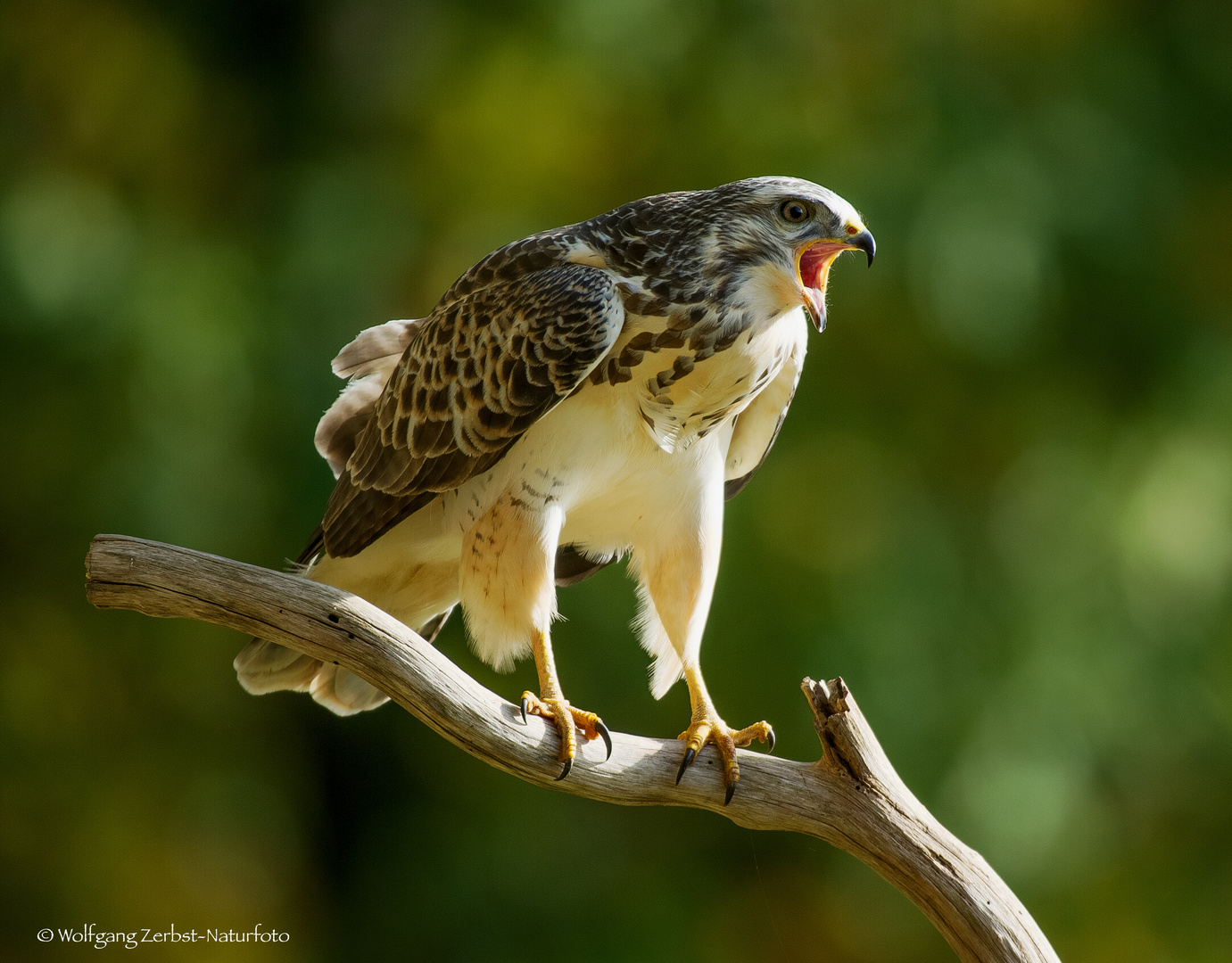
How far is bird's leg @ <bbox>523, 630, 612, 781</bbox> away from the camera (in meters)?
3.04

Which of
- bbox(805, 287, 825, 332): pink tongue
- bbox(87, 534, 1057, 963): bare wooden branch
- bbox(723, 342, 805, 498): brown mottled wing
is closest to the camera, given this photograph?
bbox(87, 534, 1057, 963): bare wooden branch

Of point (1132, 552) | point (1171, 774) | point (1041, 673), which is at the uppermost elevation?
point (1132, 552)

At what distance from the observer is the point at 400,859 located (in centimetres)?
718

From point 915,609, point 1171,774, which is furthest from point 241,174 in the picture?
point 1171,774

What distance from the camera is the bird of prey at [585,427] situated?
3094 millimetres

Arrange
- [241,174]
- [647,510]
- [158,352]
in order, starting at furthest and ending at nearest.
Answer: [241,174]
[158,352]
[647,510]

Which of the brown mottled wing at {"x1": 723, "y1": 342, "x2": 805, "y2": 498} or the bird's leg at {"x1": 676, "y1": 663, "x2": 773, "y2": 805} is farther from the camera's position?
the brown mottled wing at {"x1": 723, "y1": 342, "x2": 805, "y2": 498}

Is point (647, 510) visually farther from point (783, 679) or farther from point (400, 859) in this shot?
point (400, 859)

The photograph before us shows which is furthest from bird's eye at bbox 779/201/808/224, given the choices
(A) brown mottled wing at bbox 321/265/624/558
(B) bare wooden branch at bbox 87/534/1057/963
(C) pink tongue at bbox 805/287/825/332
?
(B) bare wooden branch at bbox 87/534/1057/963

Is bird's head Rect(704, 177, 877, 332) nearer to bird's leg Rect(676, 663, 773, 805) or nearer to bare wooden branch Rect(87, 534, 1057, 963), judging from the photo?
bare wooden branch Rect(87, 534, 1057, 963)

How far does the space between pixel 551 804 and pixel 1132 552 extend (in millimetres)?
3395

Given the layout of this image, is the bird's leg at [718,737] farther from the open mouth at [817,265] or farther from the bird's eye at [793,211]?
the bird's eye at [793,211]

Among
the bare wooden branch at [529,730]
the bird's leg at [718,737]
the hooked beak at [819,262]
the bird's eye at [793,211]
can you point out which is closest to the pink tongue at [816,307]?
the hooked beak at [819,262]

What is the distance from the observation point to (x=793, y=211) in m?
3.10
